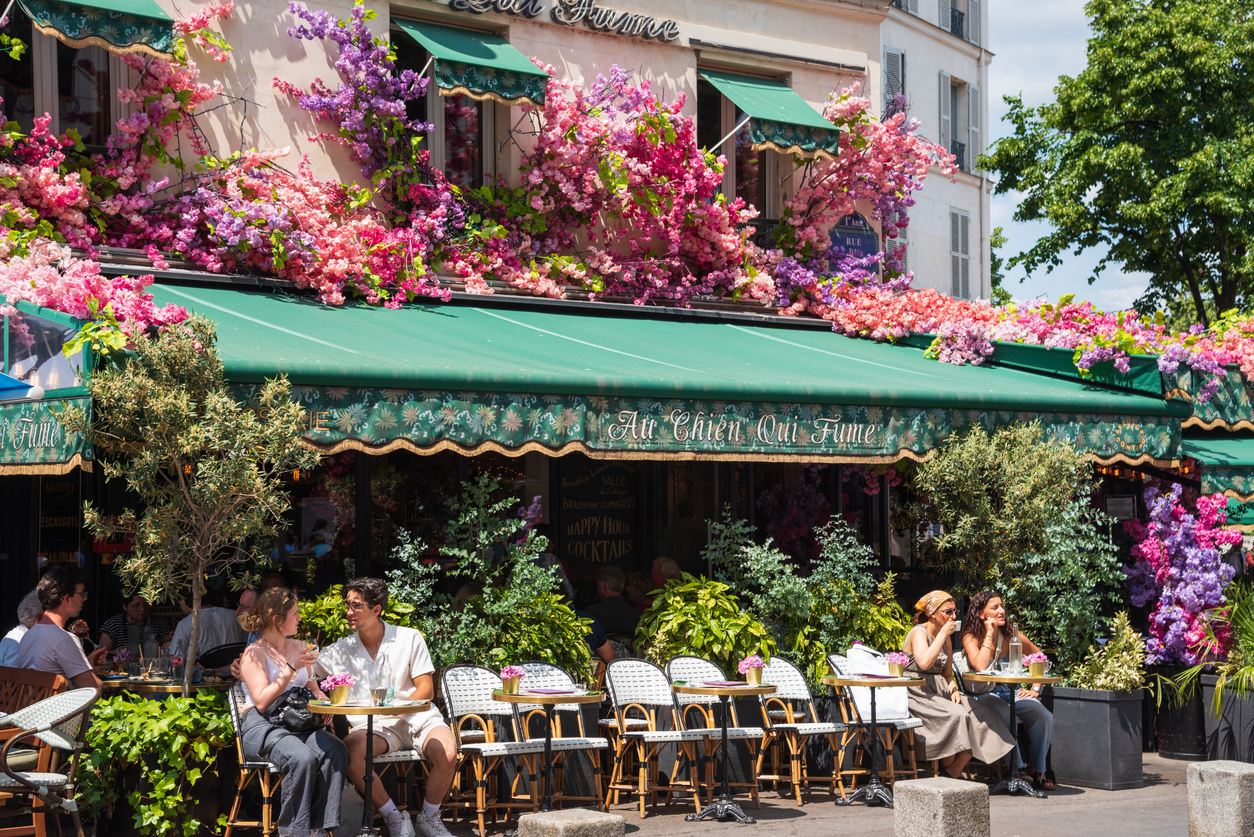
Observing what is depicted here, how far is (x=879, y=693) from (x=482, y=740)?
8.89ft

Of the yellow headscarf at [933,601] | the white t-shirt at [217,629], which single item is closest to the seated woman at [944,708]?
the yellow headscarf at [933,601]

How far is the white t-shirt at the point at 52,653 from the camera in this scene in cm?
766

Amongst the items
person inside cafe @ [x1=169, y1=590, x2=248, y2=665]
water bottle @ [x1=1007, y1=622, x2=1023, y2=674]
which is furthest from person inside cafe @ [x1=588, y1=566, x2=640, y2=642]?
water bottle @ [x1=1007, y1=622, x2=1023, y2=674]

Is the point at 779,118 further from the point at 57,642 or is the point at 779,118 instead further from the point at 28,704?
the point at 28,704

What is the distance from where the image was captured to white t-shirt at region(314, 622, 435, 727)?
761 centimetres

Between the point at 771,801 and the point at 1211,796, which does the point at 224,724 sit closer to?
the point at 771,801

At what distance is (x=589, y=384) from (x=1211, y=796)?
4.04 meters

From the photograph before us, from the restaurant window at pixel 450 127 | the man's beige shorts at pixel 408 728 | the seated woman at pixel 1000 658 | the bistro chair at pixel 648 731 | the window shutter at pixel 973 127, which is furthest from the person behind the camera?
the window shutter at pixel 973 127

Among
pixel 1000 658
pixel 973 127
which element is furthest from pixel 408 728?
pixel 973 127

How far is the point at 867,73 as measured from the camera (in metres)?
14.2

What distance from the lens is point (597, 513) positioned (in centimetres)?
1294

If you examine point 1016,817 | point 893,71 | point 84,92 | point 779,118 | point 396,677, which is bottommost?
point 1016,817

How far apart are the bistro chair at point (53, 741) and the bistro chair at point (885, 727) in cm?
463

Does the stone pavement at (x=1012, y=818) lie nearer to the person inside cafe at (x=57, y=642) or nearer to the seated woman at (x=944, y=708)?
the seated woman at (x=944, y=708)
